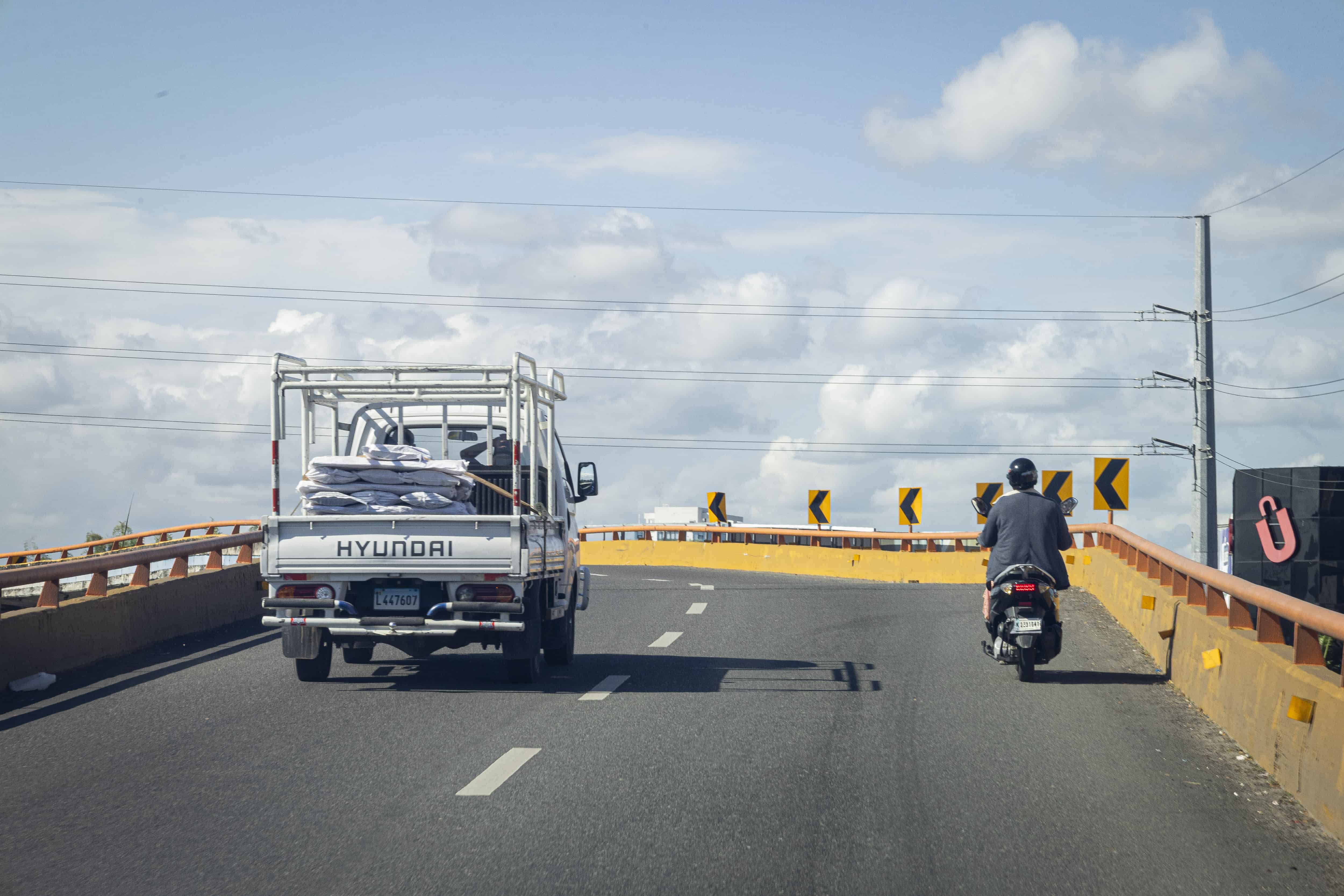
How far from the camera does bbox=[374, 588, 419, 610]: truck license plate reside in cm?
1083

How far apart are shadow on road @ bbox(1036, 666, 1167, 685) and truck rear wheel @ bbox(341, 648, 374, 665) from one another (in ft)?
20.2

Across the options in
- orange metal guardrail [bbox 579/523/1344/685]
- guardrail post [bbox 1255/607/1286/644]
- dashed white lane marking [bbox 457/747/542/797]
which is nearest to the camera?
dashed white lane marking [bbox 457/747/542/797]

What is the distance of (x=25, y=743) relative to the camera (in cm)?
873

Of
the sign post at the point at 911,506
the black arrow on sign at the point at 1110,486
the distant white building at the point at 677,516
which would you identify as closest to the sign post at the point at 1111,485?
the black arrow on sign at the point at 1110,486

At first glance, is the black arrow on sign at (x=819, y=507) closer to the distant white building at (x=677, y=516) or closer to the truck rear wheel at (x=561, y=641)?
the truck rear wheel at (x=561, y=641)

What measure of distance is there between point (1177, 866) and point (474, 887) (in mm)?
2971

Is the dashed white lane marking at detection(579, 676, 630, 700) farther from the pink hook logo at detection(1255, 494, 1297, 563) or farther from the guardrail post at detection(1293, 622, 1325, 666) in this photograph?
the pink hook logo at detection(1255, 494, 1297, 563)

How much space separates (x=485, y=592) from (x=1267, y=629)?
227 inches

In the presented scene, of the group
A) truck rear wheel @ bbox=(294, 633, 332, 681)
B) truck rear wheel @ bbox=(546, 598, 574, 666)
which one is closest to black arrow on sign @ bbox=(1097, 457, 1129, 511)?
truck rear wheel @ bbox=(546, 598, 574, 666)

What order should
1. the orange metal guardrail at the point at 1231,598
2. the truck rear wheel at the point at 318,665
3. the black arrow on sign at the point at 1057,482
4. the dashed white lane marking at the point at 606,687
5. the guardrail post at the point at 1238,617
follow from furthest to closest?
the black arrow on sign at the point at 1057,482
the truck rear wheel at the point at 318,665
the dashed white lane marking at the point at 606,687
the guardrail post at the point at 1238,617
the orange metal guardrail at the point at 1231,598

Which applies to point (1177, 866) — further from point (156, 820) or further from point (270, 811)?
point (156, 820)

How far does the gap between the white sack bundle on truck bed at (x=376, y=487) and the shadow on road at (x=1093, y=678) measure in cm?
529

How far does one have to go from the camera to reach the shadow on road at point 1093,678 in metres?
11.6

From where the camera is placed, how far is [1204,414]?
3831 cm
